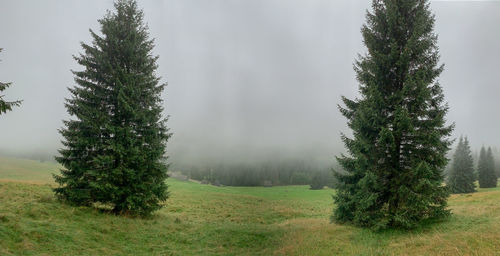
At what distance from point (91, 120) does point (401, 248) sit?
16.9 meters

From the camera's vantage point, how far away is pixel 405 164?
478 inches

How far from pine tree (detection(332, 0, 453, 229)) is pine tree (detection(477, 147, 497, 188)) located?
62.7 meters

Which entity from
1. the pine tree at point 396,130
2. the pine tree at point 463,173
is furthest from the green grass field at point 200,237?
the pine tree at point 463,173

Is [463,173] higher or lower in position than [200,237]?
higher

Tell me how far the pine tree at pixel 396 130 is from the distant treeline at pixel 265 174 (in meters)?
55.1

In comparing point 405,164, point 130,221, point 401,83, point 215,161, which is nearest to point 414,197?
point 405,164

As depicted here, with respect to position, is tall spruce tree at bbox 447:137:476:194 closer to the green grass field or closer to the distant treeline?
the distant treeline

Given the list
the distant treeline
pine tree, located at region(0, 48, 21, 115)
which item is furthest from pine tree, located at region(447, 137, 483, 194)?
pine tree, located at region(0, 48, 21, 115)

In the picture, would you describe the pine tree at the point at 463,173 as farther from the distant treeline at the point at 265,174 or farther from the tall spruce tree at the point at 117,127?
the tall spruce tree at the point at 117,127

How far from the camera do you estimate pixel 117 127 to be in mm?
13602

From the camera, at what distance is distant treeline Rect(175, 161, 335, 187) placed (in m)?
74.4

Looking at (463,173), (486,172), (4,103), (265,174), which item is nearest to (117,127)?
(4,103)

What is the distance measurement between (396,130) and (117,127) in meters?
15.7

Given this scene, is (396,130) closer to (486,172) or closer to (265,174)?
(486,172)
